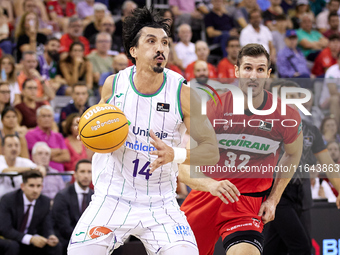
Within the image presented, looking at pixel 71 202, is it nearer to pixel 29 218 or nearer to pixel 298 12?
pixel 29 218

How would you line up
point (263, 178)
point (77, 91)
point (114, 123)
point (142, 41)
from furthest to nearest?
point (77, 91)
point (263, 178)
point (142, 41)
point (114, 123)

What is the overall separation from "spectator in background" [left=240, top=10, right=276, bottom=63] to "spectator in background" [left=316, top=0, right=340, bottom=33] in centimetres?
264

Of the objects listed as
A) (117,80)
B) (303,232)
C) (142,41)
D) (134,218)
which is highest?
(142,41)

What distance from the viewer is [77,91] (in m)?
8.98

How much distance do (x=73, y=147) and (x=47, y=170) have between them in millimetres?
680

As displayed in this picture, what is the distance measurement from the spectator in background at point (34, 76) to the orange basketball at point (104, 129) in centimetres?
568

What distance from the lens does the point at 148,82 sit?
4.27 metres

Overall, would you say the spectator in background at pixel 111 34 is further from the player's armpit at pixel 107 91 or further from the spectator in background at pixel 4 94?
the player's armpit at pixel 107 91

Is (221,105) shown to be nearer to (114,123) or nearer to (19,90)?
(114,123)

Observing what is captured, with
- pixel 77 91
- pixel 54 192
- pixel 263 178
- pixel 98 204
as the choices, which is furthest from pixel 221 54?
pixel 98 204

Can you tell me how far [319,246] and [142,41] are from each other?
13.3 feet

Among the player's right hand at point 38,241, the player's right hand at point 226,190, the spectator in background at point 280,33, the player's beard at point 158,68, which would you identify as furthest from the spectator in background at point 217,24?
the player's right hand at point 226,190

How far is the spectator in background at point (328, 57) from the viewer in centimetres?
1215

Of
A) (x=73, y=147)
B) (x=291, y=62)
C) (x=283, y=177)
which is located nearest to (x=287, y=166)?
(x=283, y=177)
